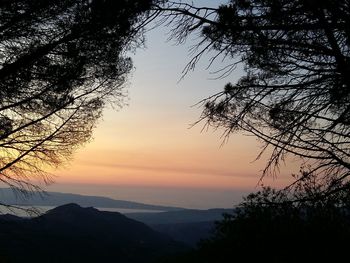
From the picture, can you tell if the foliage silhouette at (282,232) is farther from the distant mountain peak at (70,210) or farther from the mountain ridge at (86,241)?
the distant mountain peak at (70,210)

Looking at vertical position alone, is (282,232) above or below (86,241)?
above

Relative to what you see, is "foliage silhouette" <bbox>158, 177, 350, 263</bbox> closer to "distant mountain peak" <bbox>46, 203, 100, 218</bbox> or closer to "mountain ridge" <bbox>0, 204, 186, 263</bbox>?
"mountain ridge" <bbox>0, 204, 186, 263</bbox>

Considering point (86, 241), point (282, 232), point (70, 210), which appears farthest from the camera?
point (70, 210)

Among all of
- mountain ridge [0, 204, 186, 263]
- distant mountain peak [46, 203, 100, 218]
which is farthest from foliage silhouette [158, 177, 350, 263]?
distant mountain peak [46, 203, 100, 218]

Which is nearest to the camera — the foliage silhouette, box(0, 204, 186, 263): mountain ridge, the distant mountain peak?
the foliage silhouette

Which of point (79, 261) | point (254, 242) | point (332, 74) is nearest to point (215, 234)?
point (254, 242)

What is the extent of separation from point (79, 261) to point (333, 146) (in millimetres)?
100538

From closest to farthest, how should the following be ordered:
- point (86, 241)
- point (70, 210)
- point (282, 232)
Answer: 1. point (282, 232)
2. point (86, 241)
3. point (70, 210)

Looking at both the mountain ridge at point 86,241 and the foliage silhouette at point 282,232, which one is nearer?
the foliage silhouette at point 282,232

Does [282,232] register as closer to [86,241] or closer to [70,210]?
[86,241]

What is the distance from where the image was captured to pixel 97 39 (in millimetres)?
6844

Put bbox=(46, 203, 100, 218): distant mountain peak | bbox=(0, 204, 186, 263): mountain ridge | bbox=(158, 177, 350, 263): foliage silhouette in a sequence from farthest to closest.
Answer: bbox=(46, 203, 100, 218): distant mountain peak
bbox=(0, 204, 186, 263): mountain ridge
bbox=(158, 177, 350, 263): foliage silhouette

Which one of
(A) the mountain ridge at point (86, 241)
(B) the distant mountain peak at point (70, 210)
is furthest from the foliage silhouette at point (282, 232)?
(B) the distant mountain peak at point (70, 210)

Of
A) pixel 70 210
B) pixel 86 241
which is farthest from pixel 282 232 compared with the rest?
pixel 70 210
